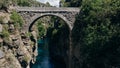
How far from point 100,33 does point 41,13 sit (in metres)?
16.5

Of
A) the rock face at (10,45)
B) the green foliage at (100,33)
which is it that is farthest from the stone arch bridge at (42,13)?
the green foliage at (100,33)

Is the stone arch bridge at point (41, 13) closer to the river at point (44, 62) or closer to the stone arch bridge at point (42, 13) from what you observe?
the stone arch bridge at point (42, 13)

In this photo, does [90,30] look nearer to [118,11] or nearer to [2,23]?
[118,11]

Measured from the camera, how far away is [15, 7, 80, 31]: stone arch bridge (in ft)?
210

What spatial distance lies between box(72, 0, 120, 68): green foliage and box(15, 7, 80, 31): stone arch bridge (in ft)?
15.8

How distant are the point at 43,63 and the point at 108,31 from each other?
38.6 metres

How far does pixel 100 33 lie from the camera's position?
51531mm

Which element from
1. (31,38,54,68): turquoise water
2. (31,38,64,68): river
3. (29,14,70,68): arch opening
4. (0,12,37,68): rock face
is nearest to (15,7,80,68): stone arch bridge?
(0,12,37,68): rock face

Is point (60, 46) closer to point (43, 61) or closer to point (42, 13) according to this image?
point (43, 61)

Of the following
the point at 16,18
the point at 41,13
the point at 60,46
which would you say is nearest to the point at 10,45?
the point at 16,18

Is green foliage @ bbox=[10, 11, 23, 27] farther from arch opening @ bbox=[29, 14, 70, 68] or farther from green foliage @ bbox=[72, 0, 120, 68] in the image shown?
arch opening @ bbox=[29, 14, 70, 68]

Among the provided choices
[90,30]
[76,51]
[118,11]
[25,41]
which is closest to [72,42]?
[76,51]

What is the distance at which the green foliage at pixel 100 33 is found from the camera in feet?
157

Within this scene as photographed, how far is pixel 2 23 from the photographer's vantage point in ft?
180
